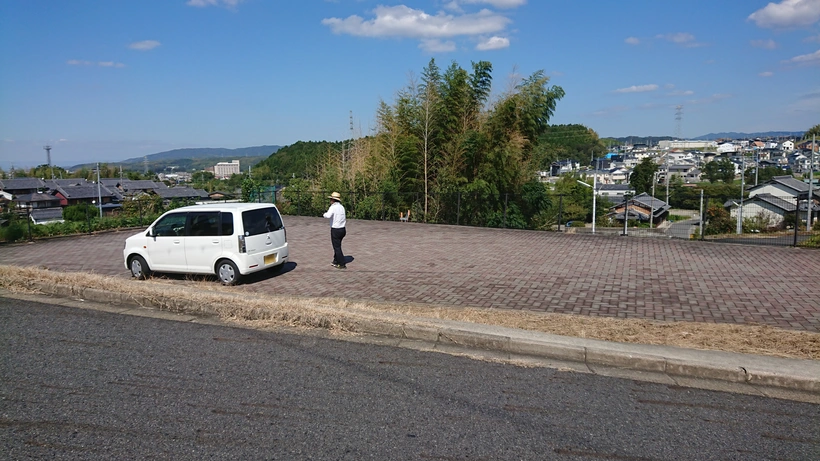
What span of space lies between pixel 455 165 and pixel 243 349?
1490 centimetres

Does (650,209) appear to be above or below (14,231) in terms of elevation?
below

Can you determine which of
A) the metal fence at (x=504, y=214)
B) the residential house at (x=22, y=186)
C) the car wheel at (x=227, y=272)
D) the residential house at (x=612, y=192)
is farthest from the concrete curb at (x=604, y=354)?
the residential house at (x=22, y=186)

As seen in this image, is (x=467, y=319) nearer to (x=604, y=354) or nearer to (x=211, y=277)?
(x=604, y=354)

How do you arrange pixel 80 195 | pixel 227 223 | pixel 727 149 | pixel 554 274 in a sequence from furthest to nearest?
pixel 727 149, pixel 80 195, pixel 554 274, pixel 227 223

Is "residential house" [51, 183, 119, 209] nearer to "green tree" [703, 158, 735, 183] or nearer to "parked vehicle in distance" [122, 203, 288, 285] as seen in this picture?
"parked vehicle in distance" [122, 203, 288, 285]

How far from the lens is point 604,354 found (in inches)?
208

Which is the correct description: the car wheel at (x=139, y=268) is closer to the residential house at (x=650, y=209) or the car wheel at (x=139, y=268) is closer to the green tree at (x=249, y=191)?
the green tree at (x=249, y=191)

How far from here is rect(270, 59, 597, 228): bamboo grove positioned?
61.6 feet

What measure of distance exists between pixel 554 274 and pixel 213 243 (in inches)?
247

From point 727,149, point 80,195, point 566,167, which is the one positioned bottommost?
point 80,195

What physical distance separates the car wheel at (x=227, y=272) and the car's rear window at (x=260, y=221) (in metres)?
0.64

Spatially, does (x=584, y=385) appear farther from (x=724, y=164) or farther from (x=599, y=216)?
(x=724, y=164)

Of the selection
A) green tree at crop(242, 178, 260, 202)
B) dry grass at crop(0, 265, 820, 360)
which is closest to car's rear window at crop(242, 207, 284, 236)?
dry grass at crop(0, 265, 820, 360)

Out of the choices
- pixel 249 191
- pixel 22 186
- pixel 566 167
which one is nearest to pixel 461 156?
pixel 249 191
